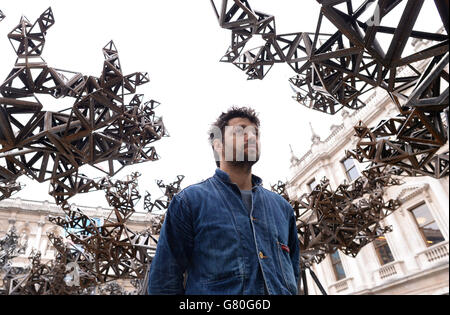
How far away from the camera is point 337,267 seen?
1764 centimetres

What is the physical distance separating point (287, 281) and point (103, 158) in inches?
158

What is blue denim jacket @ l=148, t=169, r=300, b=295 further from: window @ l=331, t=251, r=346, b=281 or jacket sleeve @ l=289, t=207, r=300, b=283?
window @ l=331, t=251, r=346, b=281

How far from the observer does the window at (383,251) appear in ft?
47.8

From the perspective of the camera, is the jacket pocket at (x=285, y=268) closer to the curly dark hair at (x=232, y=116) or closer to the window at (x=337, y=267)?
the curly dark hair at (x=232, y=116)

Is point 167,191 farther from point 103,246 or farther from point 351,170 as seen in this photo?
point 351,170

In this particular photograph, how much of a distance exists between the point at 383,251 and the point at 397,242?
136cm

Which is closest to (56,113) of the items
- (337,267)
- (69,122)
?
(69,122)

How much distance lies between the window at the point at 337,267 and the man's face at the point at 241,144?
18.7 metres

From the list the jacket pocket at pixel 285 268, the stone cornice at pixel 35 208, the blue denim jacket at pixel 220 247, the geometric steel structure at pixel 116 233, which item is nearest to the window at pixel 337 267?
the geometric steel structure at pixel 116 233

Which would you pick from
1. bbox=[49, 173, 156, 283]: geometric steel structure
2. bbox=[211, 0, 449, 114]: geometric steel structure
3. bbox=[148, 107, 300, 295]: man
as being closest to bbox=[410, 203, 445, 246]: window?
bbox=[211, 0, 449, 114]: geometric steel structure

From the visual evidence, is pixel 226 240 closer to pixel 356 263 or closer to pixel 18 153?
pixel 18 153

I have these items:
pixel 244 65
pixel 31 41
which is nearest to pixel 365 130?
pixel 244 65

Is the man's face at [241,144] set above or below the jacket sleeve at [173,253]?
above

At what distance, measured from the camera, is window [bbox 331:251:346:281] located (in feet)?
56.6
